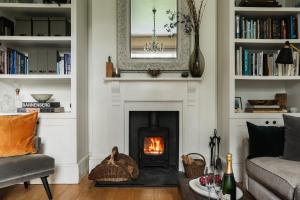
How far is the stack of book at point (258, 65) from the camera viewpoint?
11.3 ft

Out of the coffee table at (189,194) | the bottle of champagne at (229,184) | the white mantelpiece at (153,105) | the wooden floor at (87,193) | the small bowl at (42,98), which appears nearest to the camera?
the bottle of champagne at (229,184)

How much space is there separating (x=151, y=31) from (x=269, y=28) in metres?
1.46

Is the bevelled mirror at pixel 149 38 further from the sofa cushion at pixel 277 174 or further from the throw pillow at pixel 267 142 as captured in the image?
the sofa cushion at pixel 277 174

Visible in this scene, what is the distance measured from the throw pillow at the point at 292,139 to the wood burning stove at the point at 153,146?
5.19 ft

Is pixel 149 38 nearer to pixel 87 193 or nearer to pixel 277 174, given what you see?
pixel 87 193

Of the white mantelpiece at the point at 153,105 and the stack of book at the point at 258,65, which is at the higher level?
the stack of book at the point at 258,65

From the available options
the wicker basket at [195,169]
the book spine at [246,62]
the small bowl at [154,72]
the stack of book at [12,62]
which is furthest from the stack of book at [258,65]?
the stack of book at [12,62]

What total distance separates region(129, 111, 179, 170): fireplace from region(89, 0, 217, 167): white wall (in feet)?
0.85

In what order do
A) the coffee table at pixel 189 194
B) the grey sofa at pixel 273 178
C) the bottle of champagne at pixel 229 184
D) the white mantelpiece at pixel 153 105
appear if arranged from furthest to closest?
the white mantelpiece at pixel 153 105 < the grey sofa at pixel 273 178 < the coffee table at pixel 189 194 < the bottle of champagne at pixel 229 184

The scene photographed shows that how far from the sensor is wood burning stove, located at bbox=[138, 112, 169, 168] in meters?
3.78

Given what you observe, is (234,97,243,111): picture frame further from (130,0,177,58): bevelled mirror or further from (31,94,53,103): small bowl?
(31,94,53,103): small bowl

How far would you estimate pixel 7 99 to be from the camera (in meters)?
3.62

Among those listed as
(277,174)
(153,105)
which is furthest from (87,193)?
(277,174)

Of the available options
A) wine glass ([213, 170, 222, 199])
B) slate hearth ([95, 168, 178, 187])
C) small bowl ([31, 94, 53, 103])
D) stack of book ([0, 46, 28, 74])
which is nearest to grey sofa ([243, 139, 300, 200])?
wine glass ([213, 170, 222, 199])
